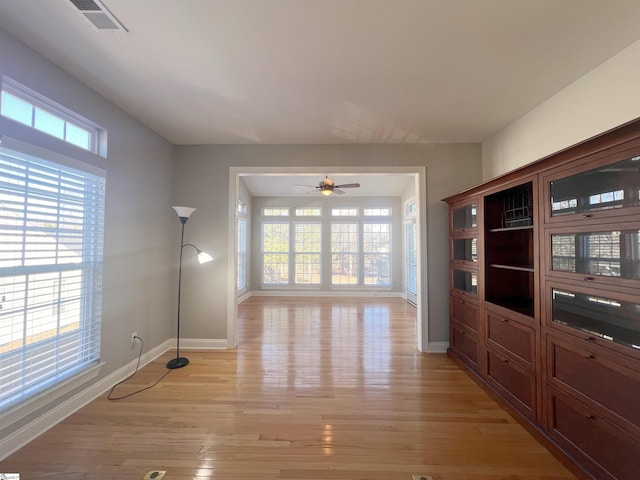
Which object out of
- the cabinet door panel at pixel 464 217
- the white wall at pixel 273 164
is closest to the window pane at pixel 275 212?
the white wall at pixel 273 164

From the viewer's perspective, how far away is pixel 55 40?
5.65 ft

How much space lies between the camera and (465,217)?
2.96m

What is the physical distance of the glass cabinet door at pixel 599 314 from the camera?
1401 mm

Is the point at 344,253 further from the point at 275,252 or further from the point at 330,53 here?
the point at 330,53

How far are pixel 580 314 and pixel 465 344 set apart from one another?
1.44 meters

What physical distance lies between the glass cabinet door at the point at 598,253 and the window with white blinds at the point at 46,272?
3661 millimetres

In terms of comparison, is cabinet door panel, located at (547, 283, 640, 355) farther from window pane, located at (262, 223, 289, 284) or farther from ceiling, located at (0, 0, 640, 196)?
window pane, located at (262, 223, 289, 284)

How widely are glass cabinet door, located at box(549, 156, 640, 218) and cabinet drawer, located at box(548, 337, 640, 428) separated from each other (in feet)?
2.79

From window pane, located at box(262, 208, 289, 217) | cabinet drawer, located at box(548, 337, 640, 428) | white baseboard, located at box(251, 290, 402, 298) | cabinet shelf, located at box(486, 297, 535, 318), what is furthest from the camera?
window pane, located at box(262, 208, 289, 217)

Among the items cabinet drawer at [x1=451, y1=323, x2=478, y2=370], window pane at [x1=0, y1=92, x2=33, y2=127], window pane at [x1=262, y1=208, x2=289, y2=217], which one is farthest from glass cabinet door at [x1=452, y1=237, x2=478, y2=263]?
window pane at [x1=262, y1=208, x2=289, y2=217]

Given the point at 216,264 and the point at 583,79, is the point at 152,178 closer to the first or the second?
the point at 216,264

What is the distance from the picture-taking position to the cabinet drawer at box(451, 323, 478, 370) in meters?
2.73

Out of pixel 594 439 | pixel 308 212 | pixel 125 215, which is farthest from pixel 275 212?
pixel 594 439

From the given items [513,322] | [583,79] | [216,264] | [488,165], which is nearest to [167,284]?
[216,264]
